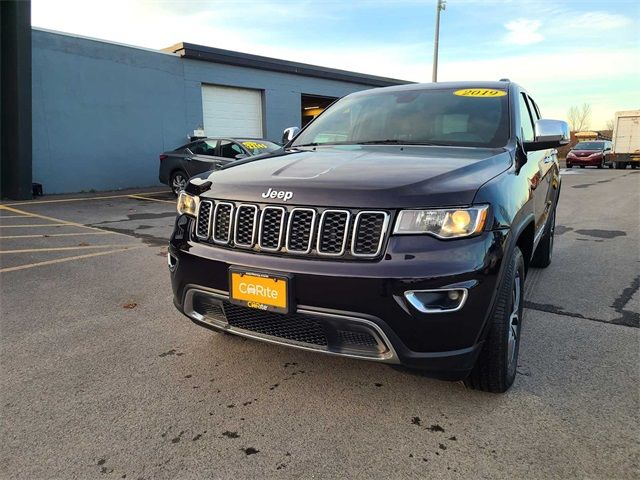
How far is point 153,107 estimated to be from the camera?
50.3 feet

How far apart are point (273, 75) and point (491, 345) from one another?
1733cm

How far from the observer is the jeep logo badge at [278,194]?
7.90ft

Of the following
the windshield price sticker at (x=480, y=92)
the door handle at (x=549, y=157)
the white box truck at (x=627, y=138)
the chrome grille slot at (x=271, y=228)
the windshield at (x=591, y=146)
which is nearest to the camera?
the chrome grille slot at (x=271, y=228)

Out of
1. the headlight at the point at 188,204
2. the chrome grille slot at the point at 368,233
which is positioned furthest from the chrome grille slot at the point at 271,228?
the headlight at the point at 188,204

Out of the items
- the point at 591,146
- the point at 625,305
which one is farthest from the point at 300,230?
the point at 591,146

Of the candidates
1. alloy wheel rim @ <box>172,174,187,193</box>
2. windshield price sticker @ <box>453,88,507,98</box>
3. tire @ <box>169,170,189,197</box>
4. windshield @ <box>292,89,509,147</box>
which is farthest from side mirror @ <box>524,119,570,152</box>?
alloy wheel rim @ <box>172,174,187,193</box>

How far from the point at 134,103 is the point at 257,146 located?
18.3ft

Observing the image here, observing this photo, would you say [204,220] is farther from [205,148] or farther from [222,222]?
[205,148]

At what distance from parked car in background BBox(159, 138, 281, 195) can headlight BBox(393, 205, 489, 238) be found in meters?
9.21

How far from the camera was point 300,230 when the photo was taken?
7.72 ft

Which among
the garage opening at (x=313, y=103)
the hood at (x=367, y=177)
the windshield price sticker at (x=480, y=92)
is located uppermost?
the garage opening at (x=313, y=103)

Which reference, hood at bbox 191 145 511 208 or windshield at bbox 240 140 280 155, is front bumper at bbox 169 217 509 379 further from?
windshield at bbox 240 140 280 155

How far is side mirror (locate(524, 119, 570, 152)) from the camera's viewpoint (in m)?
3.31

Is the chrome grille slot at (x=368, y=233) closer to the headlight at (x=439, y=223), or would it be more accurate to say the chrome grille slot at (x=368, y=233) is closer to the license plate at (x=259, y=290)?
the headlight at (x=439, y=223)
